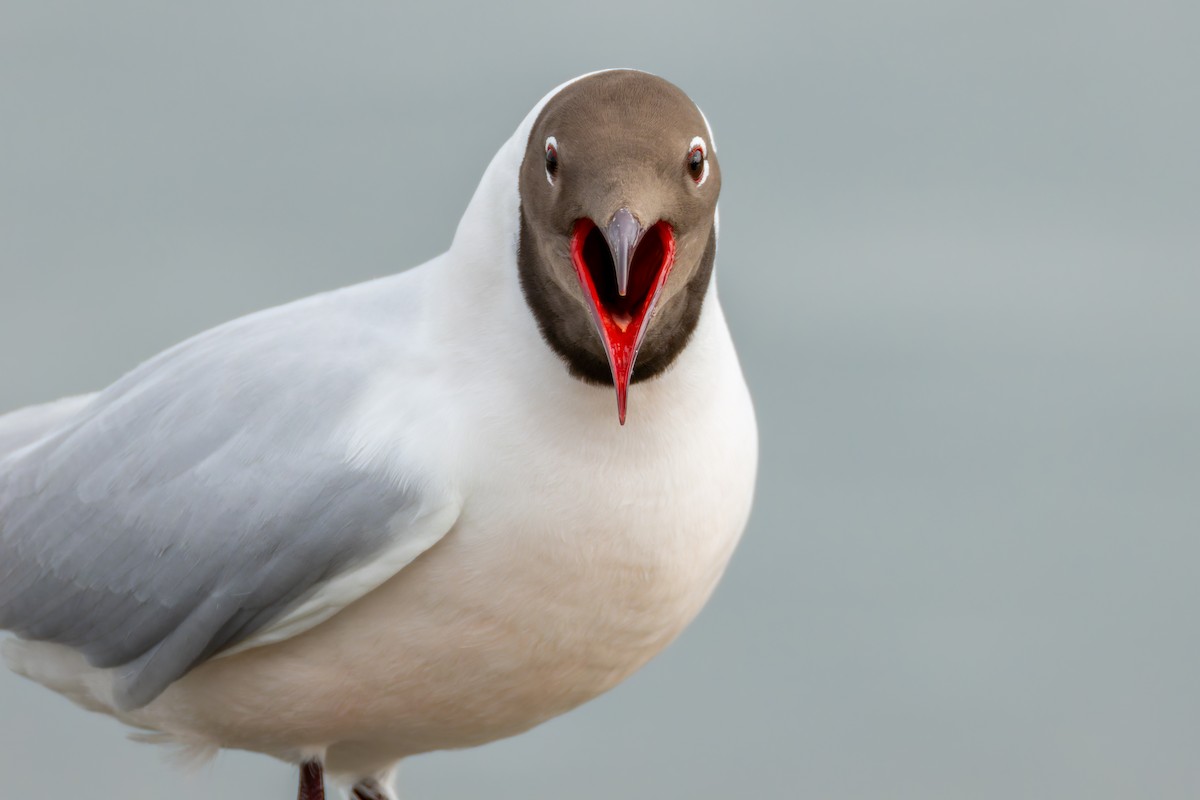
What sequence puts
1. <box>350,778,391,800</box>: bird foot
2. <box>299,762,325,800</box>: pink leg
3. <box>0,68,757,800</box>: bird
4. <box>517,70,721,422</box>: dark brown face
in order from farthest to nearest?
<box>350,778,391,800</box>: bird foot
<box>299,762,325,800</box>: pink leg
<box>0,68,757,800</box>: bird
<box>517,70,721,422</box>: dark brown face

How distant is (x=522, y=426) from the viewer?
168 cm

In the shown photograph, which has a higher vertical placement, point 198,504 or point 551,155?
point 551,155

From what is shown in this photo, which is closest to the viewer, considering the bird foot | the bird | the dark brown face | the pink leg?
the dark brown face

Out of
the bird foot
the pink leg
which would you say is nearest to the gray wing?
the pink leg

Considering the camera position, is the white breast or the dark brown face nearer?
the dark brown face

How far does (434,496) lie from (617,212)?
37 centimetres

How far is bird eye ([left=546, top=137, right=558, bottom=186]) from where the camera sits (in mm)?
1507

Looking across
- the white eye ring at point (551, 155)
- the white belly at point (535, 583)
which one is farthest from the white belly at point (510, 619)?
the white eye ring at point (551, 155)

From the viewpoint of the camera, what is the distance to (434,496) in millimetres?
1664

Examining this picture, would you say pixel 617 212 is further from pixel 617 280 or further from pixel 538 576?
pixel 538 576

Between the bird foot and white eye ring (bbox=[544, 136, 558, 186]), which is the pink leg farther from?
white eye ring (bbox=[544, 136, 558, 186])

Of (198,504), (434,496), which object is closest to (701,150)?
(434,496)

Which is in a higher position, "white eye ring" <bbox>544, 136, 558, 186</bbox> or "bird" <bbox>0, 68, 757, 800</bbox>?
"white eye ring" <bbox>544, 136, 558, 186</bbox>

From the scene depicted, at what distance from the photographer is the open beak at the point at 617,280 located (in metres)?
1.47
